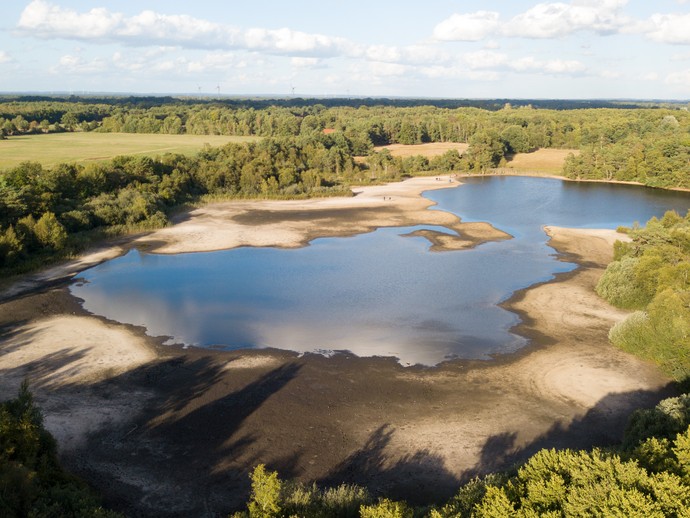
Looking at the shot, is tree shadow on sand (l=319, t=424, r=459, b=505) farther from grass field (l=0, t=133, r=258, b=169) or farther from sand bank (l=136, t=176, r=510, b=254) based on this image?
grass field (l=0, t=133, r=258, b=169)

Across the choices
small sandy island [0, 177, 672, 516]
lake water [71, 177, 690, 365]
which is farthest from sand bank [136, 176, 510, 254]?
small sandy island [0, 177, 672, 516]

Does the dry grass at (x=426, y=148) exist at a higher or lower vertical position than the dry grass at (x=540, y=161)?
higher

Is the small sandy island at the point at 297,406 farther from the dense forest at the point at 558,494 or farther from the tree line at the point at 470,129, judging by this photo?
the tree line at the point at 470,129

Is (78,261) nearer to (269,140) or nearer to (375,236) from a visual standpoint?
(375,236)

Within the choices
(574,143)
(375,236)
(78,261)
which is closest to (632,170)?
(574,143)

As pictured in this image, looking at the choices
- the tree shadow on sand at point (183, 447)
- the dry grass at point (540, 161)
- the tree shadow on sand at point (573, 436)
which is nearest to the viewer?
the tree shadow on sand at point (183, 447)

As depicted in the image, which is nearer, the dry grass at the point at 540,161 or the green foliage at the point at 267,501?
the green foliage at the point at 267,501

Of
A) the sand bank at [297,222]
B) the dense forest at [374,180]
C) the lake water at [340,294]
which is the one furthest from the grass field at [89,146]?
the lake water at [340,294]
